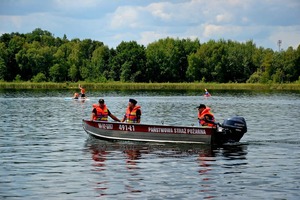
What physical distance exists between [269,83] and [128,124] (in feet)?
333

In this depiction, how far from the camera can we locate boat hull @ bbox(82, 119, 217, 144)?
92.1 feet

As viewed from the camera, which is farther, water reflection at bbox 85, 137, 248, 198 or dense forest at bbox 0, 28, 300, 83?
dense forest at bbox 0, 28, 300, 83

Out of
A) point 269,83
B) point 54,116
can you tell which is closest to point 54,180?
point 54,116

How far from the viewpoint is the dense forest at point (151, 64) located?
142375mm

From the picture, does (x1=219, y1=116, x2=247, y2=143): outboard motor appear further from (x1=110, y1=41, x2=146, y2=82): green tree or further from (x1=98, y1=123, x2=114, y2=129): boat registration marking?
(x1=110, y1=41, x2=146, y2=82): green tree

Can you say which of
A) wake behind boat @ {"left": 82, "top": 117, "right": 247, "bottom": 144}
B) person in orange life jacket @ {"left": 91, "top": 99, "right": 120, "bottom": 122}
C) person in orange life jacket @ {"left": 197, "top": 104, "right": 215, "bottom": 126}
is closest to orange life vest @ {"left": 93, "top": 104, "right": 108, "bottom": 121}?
person in orange life jacket @ {"left": 91, "top": 99, "right": 120, "bottom": 122}

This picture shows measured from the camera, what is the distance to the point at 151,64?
489 feet

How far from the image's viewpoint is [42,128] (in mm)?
39188

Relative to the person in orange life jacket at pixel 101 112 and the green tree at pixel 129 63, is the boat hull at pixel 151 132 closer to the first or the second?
the person in orange life jacket at pixel 101 112

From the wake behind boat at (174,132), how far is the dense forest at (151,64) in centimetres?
10847

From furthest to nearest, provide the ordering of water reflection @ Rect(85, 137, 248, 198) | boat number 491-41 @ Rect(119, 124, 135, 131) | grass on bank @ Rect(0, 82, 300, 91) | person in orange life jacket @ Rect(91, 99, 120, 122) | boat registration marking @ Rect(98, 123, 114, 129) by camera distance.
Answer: grass on bank @ Rect(0, 82, 300, 91), person in orange life jacket @ Rect(91, 99, 120, 122), boat registration marking @ Rect(98, 123, 114, 129), boat number 491-41 @ Rect(119, 124, 135, 131), water reflection @ Rect(85, 137, 248, 198)

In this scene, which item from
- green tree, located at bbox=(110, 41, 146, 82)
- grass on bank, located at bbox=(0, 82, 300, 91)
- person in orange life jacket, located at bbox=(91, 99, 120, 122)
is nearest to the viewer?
person in orange life jacket, located at bbox=(91, 99, 120, 122)

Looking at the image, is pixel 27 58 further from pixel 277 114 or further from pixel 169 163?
pixel 169 163

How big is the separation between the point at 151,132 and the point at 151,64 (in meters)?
120
